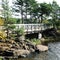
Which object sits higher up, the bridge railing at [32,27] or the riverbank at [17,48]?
the bridge railing at [32,27]

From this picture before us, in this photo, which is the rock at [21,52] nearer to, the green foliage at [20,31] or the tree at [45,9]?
the green foliage at [20,31]

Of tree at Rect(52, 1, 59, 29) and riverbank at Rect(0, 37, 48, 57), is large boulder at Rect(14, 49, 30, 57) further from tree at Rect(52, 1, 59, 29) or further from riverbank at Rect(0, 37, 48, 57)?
tree at Rect(52, 1, 59, 29)

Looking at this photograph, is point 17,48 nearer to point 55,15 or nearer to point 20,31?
point 20,31

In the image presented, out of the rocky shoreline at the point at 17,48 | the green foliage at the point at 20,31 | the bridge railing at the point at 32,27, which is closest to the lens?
the rocky shoreline at the point at 17,48

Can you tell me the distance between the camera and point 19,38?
4534cm

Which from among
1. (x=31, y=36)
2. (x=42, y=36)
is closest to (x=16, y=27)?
(x=31, y=36)

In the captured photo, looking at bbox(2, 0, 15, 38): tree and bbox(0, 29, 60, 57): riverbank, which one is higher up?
bbox(2, 0, 15, 38): tree

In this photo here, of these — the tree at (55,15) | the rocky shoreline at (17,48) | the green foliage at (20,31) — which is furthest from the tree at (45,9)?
the rocky shoreline at (17,48)

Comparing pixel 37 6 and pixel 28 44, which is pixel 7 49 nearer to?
pixel 28 44

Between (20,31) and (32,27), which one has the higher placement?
(20,31)

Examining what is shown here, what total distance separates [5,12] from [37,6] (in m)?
36.6

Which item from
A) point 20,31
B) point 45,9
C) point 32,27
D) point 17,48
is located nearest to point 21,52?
point 17,48

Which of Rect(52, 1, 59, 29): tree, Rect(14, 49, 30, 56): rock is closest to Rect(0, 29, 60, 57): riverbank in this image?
Rect(14, 49, 30, 56): rock

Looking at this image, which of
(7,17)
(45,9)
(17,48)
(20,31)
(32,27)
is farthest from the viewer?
(45,9)
